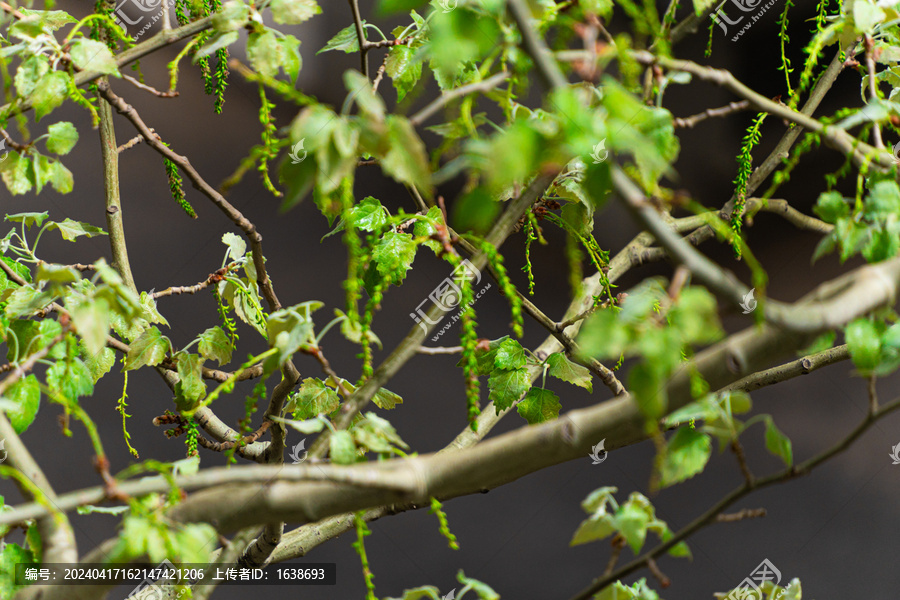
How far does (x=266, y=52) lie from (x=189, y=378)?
329 millimetres

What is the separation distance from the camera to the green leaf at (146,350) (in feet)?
2.11

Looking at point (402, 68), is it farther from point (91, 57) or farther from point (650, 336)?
point (650, 336)

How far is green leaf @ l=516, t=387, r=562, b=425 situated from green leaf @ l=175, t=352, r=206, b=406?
1.01 ft

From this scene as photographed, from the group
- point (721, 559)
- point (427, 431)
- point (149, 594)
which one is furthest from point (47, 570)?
point (721, 559)

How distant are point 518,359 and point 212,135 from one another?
35.4 inches

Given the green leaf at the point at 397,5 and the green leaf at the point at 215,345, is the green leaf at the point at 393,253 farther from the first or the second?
the green leaf at the point at 397,5

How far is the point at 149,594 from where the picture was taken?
0.81 meters

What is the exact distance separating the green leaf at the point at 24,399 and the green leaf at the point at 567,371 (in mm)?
468

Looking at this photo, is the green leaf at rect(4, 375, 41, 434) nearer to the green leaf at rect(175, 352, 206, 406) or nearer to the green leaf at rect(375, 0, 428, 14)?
Result: the green leaf at rect(175, 352, 206, 406)

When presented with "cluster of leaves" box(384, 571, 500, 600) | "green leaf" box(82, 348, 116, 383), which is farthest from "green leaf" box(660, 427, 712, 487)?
"green leaf" box(82, 348, 116, 383)

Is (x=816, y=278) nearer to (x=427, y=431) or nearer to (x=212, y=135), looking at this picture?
(x=427, y=431)

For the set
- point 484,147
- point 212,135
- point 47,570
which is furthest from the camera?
point 212,135

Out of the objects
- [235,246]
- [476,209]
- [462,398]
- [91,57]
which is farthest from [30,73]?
[462,398]

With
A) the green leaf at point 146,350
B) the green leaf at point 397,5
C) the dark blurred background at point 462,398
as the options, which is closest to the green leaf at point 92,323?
the green leaf at point 397,5
